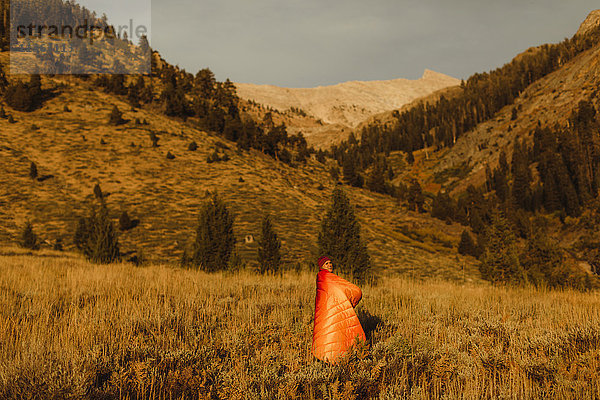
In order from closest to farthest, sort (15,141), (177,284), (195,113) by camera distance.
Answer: (177,284), (15,141), (195,113)

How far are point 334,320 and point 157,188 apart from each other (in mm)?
44329

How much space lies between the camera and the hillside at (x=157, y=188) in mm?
32312

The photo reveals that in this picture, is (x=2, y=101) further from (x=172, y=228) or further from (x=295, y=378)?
(x=295, y=378)

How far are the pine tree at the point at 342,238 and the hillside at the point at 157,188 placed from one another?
17.4ft

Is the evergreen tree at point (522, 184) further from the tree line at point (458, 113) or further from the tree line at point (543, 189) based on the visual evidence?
the tree line at point (458, 113)

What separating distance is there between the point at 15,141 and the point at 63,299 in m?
55.6

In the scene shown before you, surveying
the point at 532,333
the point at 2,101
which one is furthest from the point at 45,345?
the point at 2,101

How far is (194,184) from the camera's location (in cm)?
4578

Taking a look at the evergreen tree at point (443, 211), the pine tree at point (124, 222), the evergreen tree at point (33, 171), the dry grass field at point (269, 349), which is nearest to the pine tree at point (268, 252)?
the dry grass field at point (269, 349)

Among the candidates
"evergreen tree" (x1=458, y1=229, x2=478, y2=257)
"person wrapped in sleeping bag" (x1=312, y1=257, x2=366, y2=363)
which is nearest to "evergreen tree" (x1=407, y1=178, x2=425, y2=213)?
"evergreen tree" (x1=458, y1=229, x2=478, y2=257)

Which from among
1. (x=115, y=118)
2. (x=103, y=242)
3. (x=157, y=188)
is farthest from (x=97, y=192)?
(x=103, y=242)

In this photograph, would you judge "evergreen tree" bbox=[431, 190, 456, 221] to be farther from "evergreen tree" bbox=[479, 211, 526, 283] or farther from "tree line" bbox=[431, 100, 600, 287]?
"evergreen tree" bbox=[479, 211, 526, 283]

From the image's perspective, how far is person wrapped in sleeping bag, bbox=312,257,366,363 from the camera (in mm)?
3824

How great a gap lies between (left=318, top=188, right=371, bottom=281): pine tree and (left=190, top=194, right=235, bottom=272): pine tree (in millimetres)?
6529
